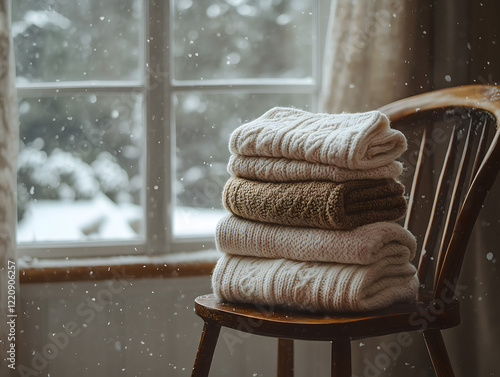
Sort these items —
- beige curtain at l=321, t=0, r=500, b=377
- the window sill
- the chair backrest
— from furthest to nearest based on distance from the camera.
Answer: the window sill, beige curtain at l=321, t=0, r=500, b=377, the chair backrest

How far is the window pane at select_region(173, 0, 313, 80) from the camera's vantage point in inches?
64.6

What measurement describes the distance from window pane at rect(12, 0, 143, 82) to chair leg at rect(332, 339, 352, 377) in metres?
1.09

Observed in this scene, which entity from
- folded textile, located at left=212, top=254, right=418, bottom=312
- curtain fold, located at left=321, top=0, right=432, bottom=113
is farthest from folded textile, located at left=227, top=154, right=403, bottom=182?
curtain fold, located at left=321, top=0, right=432, bottom=113

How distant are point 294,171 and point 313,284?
0.18 m

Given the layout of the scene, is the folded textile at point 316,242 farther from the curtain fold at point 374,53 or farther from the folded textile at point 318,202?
the curtain fold at point 374,53

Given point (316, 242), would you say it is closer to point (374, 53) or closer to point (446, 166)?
point (446, 166)

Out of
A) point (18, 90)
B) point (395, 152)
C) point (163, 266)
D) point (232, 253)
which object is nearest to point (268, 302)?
point (232, 253)

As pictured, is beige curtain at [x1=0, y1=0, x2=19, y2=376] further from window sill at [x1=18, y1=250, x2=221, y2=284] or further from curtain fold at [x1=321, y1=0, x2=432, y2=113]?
curtain fold at [x1=321, y1=0, x2=432, y2=113]

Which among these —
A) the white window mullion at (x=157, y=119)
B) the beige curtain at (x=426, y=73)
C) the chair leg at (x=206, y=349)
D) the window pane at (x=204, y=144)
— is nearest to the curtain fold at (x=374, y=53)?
the beige curtain at (x=426, y=73)

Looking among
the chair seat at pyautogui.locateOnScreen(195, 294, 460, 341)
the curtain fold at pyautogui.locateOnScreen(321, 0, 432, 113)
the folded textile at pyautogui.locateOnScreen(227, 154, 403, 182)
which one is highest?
the curtain fold at pyautogui.locateOnScreen(321, 0, 432, 113)

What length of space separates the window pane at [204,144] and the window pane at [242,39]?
7 centimetres

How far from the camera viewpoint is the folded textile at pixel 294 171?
2.97 feet

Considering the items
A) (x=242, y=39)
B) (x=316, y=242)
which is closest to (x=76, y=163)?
(x=242, y=39)

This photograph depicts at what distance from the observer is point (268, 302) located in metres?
0.93
